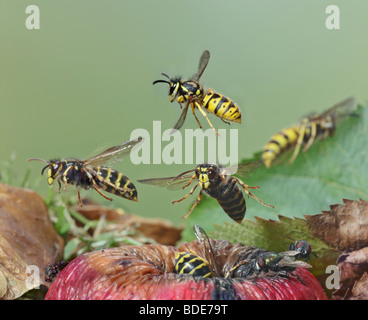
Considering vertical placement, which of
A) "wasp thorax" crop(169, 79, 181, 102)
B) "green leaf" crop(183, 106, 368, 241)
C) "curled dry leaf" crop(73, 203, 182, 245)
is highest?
"wasp thorax" crop(169, 79, 181, 102)

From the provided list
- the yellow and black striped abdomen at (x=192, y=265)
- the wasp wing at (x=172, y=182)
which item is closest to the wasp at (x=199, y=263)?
the yellow and black striped abdomen at (x=192, y=265)

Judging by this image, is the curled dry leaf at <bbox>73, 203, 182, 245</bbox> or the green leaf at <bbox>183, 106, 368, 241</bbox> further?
the curled dry leaf at <bbox>73, 203, 182, 245</bbox>

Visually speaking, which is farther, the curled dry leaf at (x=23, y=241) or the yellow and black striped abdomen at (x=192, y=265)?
the curled dry leaf at (x=23, y=241)

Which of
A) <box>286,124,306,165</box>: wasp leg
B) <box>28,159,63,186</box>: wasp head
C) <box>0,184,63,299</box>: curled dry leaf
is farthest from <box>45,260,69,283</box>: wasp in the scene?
<box>286,124,306,165</box>: wasp leg

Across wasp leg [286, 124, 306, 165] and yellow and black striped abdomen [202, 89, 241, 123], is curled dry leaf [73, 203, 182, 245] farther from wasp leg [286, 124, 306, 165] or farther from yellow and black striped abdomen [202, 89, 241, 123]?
yellow and black striped abdomen [202, 89, 241, 123]

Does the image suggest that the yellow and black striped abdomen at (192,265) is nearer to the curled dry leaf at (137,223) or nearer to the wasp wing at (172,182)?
the wasp wing at (172,182)

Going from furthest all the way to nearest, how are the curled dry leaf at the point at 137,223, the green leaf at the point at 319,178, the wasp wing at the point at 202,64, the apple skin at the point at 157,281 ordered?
the curled dry leaf at the point at 137,223 < the green leaf at the point at 319,178 < the wasp wing at the point at 202,64 < the apple skin at the point at 157,281

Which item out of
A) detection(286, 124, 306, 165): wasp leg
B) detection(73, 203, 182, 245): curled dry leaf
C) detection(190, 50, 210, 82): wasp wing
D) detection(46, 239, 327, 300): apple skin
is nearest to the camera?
detection(46, 239, 327, 300): apple skin
